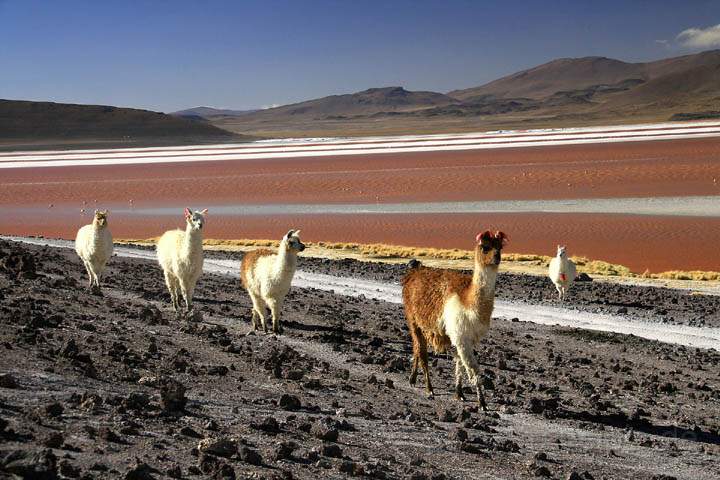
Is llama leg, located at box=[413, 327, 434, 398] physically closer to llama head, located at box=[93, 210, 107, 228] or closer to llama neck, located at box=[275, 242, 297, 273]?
llama neck, located at box=[275, 242, 297, 273]

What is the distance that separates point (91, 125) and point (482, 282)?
12198 centimetres

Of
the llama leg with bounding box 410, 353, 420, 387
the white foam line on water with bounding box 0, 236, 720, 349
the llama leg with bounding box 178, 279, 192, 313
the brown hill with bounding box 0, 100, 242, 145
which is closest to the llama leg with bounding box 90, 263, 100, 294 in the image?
the llama leg with bounding box 178, 279, 192, 313

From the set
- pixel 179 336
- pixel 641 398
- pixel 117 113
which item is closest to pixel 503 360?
pixel 641 398

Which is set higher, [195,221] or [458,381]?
[195,221]

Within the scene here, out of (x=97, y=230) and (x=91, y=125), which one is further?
(x=91, y=125)

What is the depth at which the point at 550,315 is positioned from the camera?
1542 centimetres

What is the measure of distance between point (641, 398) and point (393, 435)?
3635mm

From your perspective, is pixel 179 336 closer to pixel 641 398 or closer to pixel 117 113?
pixel 641 398

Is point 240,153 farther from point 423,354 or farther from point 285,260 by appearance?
point 423,354

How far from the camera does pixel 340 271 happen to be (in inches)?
800

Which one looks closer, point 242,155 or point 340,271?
point 340,271

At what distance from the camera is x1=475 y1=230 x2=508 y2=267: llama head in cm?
769

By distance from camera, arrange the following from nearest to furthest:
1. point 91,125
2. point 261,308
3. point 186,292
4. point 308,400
→ 1. point 308,400
2. point 261,308
3. point 186,292
4. point 91,125

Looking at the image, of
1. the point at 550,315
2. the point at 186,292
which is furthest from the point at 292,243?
the point at 550,315
